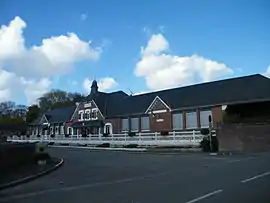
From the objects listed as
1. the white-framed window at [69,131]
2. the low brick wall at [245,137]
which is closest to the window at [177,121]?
the low brick wall at [245,137]

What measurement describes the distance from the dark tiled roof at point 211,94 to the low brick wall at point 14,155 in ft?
92.6

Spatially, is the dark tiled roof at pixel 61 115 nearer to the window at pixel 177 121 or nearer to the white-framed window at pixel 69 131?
the white-framed window at pixel 69 131

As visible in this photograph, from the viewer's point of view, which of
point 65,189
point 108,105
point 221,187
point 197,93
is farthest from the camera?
point 108,105

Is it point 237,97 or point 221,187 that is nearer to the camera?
point 221,187

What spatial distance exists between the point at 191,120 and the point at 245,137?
1685 cm

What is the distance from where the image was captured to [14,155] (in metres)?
21.6

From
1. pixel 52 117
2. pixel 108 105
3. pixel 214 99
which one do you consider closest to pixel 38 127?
pixel 52 117

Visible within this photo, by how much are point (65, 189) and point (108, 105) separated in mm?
53025

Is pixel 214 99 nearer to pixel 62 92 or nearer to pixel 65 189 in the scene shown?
pixel 65 189

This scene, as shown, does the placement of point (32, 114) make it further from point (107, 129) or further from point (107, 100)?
point (107, 129)

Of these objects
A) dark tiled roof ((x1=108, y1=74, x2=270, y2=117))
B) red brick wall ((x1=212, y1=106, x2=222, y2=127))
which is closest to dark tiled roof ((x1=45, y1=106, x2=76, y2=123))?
dark tiled roof ((x1=108, y1=74, x2=270, y2=117))

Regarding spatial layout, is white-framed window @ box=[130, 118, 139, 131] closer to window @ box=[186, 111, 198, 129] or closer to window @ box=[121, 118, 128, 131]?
window @ box=[121, 118, 128, 131]

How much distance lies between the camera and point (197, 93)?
171 feet

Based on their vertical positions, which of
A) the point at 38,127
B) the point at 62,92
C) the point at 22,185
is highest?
the point at 62,92
